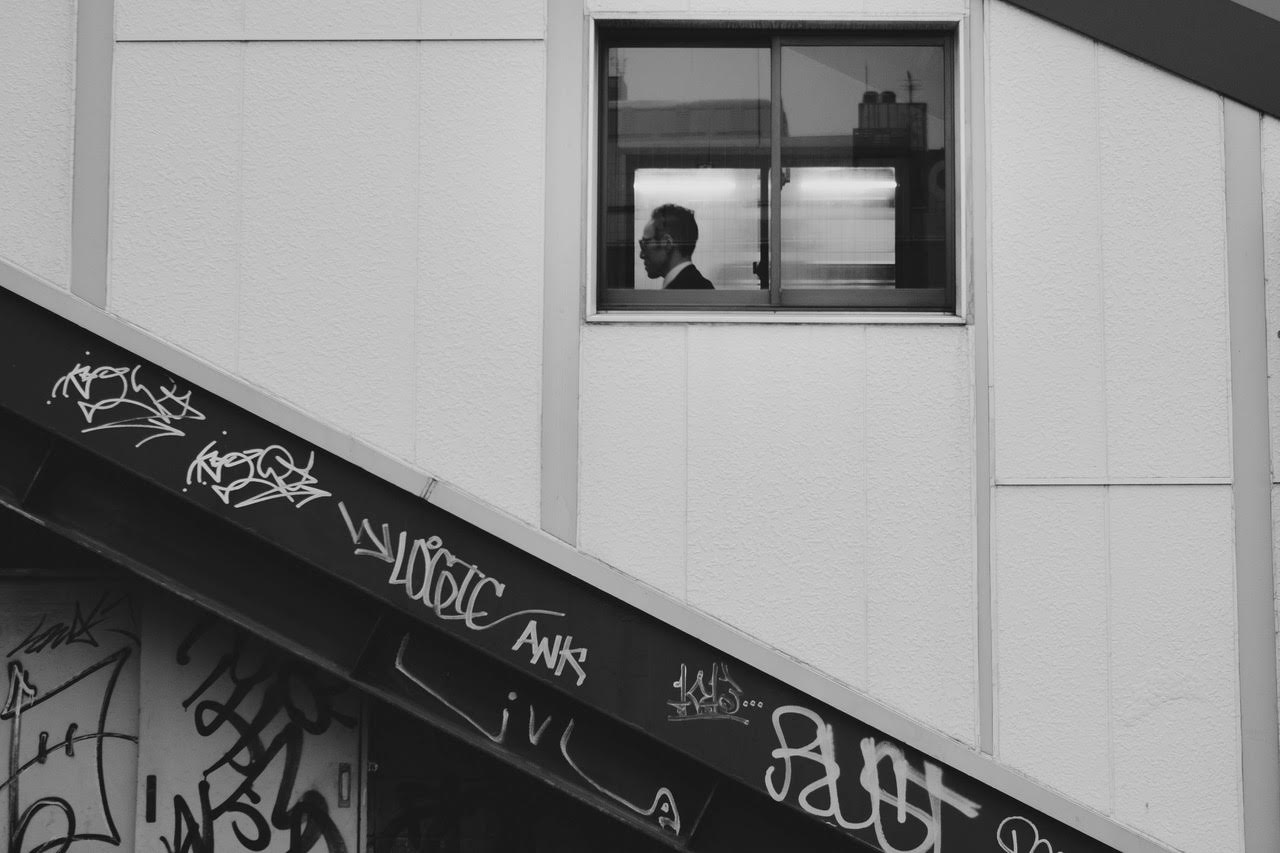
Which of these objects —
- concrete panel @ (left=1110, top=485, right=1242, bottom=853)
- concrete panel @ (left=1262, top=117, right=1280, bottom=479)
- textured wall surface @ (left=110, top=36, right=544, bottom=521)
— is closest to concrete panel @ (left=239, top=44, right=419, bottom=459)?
textured wall surface @ (left=110, top=36, right=544, bottom=521)

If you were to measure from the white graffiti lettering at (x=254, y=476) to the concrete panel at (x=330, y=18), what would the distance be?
6.19 ft

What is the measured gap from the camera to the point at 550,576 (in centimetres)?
436

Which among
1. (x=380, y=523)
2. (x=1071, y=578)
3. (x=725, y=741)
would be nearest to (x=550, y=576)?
(x=380, y=523)

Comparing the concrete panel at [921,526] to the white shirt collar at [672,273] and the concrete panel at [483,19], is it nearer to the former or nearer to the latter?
the white shirt collar at [672,273]

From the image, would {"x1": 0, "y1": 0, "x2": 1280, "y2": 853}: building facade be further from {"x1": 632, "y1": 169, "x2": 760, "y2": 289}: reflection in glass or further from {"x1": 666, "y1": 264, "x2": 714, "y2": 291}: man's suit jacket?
{"x1": 632, "y1": 169, "x2": 760, "y2": 289}: reflection in glass

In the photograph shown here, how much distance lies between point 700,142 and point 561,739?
2.80 metres

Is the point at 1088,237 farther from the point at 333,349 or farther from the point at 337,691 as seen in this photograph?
the point at 337,691

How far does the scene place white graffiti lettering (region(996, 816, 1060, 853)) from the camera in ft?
14.4

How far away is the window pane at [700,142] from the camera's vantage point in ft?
15.9

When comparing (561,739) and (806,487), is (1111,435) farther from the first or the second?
(561,739)

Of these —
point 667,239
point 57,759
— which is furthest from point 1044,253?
point 57,759

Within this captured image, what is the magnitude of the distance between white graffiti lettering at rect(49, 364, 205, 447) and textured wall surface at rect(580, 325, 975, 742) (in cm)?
174

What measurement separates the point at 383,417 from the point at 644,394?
3.80 feet

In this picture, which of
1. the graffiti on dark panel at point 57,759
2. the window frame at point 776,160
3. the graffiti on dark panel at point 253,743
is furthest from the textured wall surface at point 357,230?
the graffiti on dark panel at point 57,759
